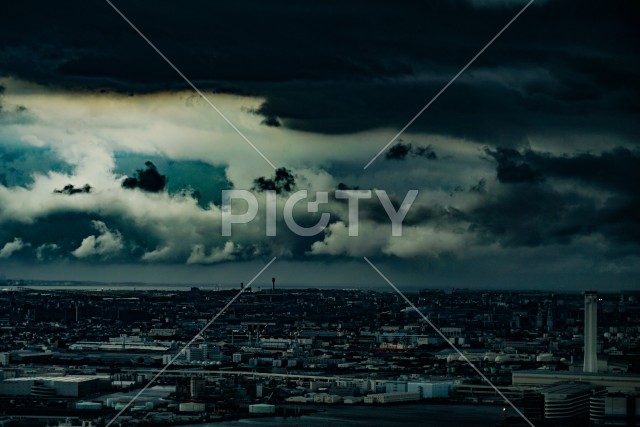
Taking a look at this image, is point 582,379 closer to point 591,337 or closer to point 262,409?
point 591,337

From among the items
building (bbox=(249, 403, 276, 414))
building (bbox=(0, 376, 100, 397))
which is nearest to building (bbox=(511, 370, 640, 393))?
building (bbox=(249, 403, 276, 414))

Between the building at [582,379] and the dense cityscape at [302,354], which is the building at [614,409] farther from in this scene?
the building at [582,379]

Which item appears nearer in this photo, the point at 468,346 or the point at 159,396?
the point at 159,396

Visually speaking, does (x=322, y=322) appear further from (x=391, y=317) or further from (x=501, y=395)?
(x=501, y=395)

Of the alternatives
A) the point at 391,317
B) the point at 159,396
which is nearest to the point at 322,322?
the point at 391,317

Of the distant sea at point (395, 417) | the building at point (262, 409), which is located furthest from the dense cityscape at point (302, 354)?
the distant sea at point (395, 417)

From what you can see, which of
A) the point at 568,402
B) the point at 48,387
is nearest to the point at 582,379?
the point at 568,402
